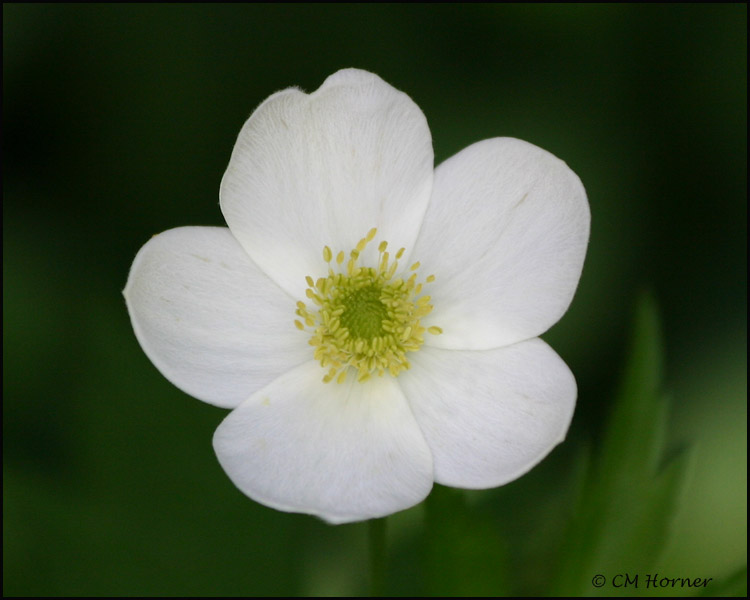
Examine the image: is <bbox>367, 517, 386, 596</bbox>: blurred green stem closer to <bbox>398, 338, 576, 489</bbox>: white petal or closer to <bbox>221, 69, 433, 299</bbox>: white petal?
<bbox>398, 338, 576, 489</bbox>: white petal

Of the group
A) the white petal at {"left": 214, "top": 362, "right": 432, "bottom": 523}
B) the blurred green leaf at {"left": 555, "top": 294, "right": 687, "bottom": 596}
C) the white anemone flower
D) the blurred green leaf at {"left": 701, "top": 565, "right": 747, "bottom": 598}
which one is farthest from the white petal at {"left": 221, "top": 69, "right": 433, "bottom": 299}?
the blurred green leaf at {"left": 701, "top": 565, "right": 747, "bottom": 598}

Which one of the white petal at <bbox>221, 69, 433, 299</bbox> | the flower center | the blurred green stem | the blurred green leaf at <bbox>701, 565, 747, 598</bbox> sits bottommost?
the blurred green leaf at <bbox>701, 565, 747, 598</bbox>

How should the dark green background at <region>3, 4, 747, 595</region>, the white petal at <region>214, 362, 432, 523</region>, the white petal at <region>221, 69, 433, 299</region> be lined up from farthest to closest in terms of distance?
the dark green background at <region>3, 4, 747, 595</region>, the white petal at <region>221, 69, 433, 299</region>, the white petal at <region>214, 362, 432, 523</region>

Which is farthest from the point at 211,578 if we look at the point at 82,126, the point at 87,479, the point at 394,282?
the point at 82,126

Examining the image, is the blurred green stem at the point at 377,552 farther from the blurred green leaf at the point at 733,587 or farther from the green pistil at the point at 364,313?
the blurred green leaf at the point at 733,587

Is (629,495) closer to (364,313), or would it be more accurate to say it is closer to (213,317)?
(364,313)

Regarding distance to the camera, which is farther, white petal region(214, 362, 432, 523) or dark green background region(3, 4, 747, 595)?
dark green background region(3, 4, 747, 595)

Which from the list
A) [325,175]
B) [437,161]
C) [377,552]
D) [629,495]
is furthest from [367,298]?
[437,161]
